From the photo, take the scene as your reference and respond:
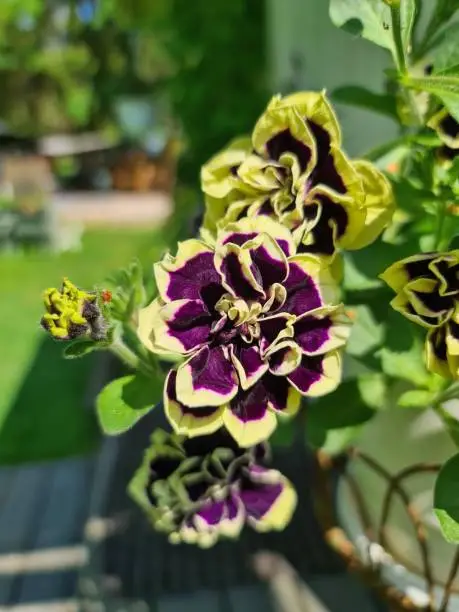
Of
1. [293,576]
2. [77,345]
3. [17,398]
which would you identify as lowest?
[17,398]

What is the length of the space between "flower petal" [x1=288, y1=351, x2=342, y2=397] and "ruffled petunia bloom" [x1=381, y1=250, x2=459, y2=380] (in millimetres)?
85

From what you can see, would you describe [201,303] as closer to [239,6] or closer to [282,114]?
[282,114]

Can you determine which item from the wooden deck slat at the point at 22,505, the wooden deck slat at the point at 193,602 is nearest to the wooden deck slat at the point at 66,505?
the wooden deck slat at the point at 22,505

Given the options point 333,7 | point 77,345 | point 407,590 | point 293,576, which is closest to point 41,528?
point 293,576

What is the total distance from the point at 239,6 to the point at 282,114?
3505 mm

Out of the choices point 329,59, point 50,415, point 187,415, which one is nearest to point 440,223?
point 187,415

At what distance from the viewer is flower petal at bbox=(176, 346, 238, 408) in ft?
2.16

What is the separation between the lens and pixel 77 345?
71cm

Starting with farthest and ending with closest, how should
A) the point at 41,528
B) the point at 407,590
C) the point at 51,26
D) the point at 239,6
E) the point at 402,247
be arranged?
the point at 51,26, the point at 239,6, the point at 41,528, the point at 407,590, the point at 402,247

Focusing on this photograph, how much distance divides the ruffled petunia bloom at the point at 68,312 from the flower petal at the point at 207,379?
0.09 metres

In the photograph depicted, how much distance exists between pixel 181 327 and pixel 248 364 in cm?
7

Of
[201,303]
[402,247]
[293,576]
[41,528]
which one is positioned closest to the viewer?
[201,303]

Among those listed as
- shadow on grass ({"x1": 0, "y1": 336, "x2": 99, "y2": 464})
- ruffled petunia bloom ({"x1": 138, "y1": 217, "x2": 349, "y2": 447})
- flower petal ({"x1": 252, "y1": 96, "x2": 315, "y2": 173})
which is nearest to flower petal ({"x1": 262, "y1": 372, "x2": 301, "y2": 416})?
ruffled petunia bloom ({"x1": 138, "y1": 217, "x2": 349, "y2": 447})

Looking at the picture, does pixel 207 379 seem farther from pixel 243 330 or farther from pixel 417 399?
pixel 417 399
